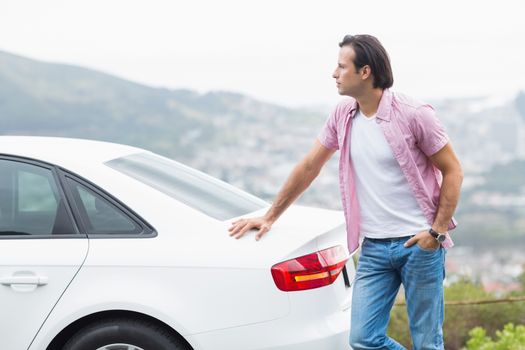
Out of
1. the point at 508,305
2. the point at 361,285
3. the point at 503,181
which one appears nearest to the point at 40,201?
the point at 361,285

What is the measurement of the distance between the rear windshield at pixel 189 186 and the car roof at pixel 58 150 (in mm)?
80

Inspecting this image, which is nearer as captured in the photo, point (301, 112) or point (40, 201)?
point (40, 201)

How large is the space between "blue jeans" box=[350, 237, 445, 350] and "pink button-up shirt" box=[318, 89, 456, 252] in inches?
4.1

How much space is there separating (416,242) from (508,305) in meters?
3.98

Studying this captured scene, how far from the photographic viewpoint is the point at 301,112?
96.1 meters

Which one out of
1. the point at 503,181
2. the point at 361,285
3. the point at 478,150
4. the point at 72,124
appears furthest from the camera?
the point at 478,150

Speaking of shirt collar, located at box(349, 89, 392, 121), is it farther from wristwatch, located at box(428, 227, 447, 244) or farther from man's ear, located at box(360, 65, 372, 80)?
wristwatch, located at box(428, 227, 447, 244)

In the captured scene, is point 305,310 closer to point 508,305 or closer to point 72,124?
point 508,305

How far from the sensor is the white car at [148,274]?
3.50 m

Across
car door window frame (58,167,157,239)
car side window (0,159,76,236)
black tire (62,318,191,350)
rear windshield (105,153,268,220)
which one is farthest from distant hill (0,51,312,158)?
black tire (62,318,191,350)

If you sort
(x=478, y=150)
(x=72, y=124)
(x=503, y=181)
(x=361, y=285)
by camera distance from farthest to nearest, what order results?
(x=478, y=150)
(x=503, y=181)
(x=72, y=124)
(x=361, y=285)

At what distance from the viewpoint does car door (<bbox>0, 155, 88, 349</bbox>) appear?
11.7ft

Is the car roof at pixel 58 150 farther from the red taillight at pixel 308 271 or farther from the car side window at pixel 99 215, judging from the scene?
the red taillight at pixel 308 271

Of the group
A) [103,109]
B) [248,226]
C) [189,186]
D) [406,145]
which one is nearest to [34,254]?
[189,186]
